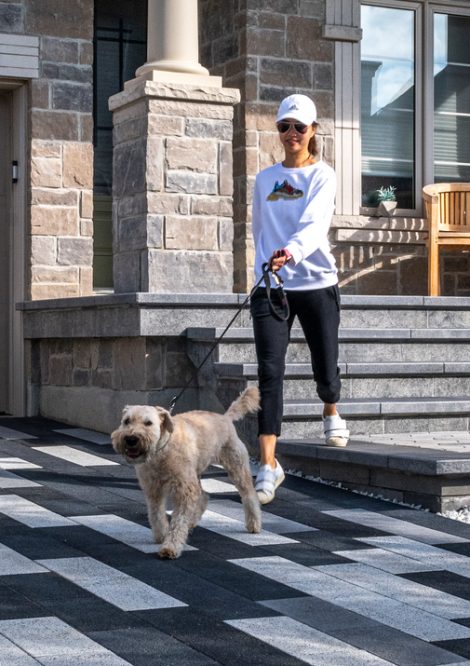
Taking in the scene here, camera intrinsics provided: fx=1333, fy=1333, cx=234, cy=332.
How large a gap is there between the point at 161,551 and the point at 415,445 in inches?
97.2

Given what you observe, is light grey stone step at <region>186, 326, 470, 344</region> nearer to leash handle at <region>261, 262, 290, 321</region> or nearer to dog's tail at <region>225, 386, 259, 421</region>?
leash handle at <region>261, 262, 290, 321</region>

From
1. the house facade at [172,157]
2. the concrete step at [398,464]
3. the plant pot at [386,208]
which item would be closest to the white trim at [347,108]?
the house facade at [172,157]

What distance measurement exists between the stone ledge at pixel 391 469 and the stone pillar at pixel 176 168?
1933 millimetres

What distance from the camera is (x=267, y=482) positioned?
6492mm

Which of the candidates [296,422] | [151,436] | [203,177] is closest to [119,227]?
[203,177]

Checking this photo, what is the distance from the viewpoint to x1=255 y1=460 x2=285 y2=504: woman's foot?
6.45 metres

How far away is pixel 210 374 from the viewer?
27.5 feet

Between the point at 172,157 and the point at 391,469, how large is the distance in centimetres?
328

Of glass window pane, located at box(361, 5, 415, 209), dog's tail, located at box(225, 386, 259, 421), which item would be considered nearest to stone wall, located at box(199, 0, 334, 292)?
glass window pane, located at box(361, 5, 415, 209)

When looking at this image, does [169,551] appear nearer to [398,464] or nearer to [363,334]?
[398,464]

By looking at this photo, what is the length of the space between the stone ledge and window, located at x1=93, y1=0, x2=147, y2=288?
4498 millimetres

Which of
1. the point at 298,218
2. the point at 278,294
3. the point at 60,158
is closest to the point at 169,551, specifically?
the point at 278,294

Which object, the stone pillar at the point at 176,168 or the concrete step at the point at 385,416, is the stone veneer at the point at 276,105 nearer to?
the stone pillar at the point at 176,168

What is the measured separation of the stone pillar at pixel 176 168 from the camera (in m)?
8.99
